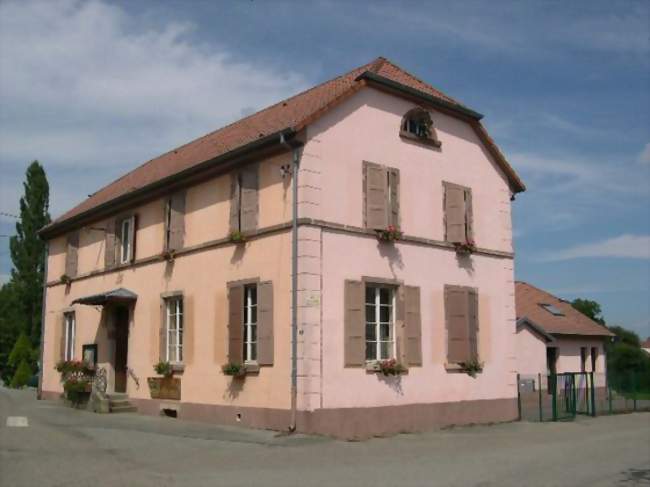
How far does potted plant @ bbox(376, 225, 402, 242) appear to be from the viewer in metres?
16.1

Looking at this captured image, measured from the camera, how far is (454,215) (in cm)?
1808

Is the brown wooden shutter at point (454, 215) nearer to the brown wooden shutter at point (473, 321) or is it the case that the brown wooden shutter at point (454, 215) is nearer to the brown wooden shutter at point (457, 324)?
the brown wooden shutter at point (457, 324)

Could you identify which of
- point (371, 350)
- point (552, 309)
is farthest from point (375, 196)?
point (552, 309)

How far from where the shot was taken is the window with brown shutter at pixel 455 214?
707 inches

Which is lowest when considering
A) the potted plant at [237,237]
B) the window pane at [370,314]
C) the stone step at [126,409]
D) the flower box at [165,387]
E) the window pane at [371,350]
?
the stone step at [126,409]

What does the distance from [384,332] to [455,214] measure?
364cm

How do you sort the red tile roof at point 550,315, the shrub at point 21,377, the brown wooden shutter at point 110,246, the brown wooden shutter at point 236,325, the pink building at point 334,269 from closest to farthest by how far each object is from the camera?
the pink building at point 334,269 < the brown wooden shutter at point 236,325 < the brown wooden shutter at point 110,246 < the red tile roof at point 550,315 < the shrub at point 21,377

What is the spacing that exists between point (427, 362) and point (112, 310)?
9857 millimetres

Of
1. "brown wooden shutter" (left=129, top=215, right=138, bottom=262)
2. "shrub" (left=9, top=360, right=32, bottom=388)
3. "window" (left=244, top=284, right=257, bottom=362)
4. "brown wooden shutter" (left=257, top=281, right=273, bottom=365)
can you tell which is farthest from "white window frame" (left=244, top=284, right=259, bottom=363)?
"shrub" (left=9, top=360, right=32, bottom=388)

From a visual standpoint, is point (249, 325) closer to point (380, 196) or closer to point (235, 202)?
point (235, 202)

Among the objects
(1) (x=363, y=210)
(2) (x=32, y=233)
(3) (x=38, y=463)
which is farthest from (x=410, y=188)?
(2) (x=32, y=233)

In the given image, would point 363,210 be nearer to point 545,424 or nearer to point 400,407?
point 400,407

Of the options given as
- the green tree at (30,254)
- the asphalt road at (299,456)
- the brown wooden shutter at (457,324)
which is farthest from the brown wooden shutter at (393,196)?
the green tree at (30,254)

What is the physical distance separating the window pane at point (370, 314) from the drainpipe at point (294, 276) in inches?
76.4
